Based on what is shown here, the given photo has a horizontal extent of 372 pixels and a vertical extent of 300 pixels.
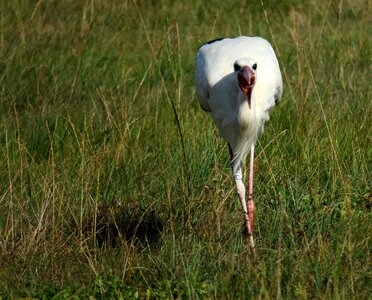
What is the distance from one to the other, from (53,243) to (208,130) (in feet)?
4.89

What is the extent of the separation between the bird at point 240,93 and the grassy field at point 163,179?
202 mm

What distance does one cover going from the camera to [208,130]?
6.41m

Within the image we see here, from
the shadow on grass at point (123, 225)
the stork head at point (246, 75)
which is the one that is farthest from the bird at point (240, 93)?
the shadow on grass at point (123, 225)

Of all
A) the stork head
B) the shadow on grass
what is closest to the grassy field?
the shadow on grass

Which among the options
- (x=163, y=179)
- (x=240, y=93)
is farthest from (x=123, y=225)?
(x=240, y=93)

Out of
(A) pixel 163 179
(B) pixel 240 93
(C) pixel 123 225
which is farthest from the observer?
(A) pixel 163 179

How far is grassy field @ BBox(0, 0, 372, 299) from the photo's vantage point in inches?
187

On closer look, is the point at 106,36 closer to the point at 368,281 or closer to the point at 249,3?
the point at 249,3

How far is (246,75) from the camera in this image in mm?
5230

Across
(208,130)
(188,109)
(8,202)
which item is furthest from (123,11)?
(8,202)

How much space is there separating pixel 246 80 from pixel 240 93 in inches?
6.7

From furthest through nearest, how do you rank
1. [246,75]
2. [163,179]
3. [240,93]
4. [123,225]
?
1. [163,179]
2. [123,225]
3. [240,93]
4. [246,75]

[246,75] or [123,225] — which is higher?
[246,75]

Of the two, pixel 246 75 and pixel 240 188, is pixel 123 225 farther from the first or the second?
pixel 246 75
